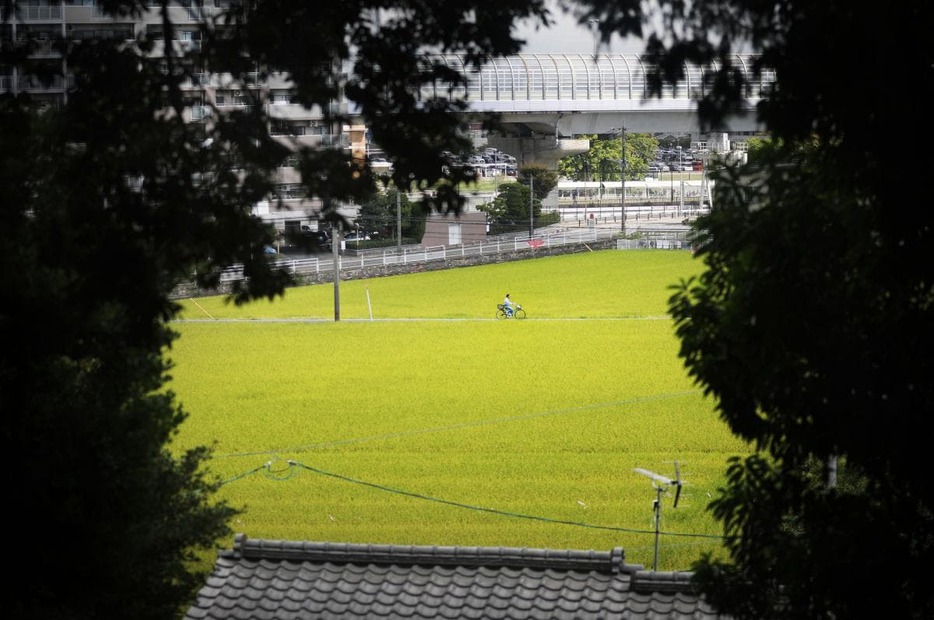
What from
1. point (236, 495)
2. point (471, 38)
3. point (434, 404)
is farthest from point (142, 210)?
point (434, 404)

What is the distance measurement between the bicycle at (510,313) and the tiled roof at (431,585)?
1154cm

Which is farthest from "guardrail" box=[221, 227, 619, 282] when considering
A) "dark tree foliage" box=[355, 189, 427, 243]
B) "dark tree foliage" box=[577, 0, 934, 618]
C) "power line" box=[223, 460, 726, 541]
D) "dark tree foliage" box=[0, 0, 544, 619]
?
"dark tree foliage" box=[577, 0, 934, 618]

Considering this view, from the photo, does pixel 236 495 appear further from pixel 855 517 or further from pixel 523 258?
pixel 523 258

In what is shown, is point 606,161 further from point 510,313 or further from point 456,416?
point 456,416

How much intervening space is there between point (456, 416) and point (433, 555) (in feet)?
21.6

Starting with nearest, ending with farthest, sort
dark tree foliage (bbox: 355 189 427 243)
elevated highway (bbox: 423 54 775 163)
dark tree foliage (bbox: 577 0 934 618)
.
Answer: dark tree foliage (bbox: 577 0 934 618)
elevated highway (bbox: 423 54 775 163)
dark tree foliage (bbox: 355 189 427 243)

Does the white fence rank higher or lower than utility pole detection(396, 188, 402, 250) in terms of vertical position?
lower

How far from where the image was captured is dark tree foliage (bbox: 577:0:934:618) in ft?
6.87

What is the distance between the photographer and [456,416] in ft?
34.9

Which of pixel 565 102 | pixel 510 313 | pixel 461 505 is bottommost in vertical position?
pixel 461 505

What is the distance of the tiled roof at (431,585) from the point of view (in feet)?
12.6

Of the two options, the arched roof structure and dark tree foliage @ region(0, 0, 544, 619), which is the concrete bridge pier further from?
dark tree foliage @ region(0, 0, 544, 619)

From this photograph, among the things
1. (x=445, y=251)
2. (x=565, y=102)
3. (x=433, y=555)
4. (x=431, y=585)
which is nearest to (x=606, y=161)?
(x=445, y=251)

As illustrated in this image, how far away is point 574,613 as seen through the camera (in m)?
3.81
